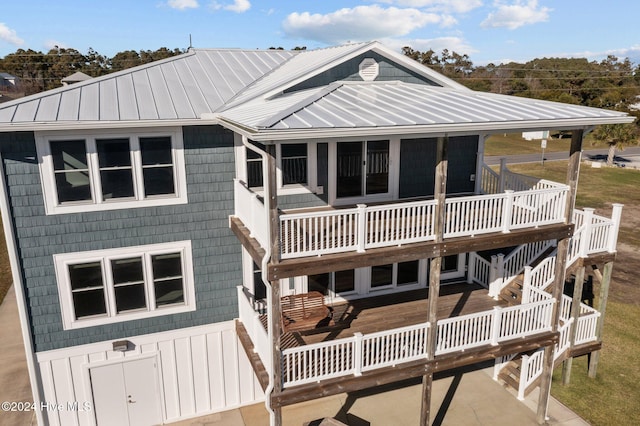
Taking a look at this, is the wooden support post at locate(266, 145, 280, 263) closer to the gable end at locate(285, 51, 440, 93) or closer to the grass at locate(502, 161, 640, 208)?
the gable end at locate(285, 51, 440, 93)

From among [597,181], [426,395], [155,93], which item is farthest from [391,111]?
[597,181]

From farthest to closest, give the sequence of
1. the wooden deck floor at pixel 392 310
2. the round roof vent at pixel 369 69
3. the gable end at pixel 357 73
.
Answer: the round roof vent at pixel 369 69
the gable end at pixel 357 73
the wooden deck floor at pixel 392 310

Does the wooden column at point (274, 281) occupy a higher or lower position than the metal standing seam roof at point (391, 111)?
lower

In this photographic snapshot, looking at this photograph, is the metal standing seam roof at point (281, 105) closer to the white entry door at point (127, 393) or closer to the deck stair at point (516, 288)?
the deck stair at point (516, 288)

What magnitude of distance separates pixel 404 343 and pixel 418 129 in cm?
563

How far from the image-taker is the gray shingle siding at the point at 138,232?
11227mm

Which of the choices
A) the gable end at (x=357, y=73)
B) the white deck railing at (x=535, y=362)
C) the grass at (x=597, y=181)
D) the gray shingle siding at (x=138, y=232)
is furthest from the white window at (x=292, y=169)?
the grass at (x=597, y=181)

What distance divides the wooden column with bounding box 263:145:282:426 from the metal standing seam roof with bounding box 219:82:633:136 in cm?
93

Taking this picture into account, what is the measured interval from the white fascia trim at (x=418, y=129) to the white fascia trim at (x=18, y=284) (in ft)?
17.6

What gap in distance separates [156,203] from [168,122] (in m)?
2.20

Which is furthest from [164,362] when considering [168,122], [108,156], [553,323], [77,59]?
[77,59]

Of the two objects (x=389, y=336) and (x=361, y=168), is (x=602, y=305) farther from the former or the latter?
(x=361, y=168)

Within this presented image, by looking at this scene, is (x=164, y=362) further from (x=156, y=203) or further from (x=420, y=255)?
(x=420, y=255)

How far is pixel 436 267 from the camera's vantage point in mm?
10961
